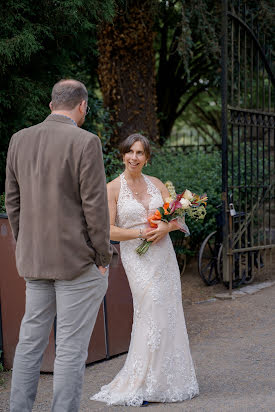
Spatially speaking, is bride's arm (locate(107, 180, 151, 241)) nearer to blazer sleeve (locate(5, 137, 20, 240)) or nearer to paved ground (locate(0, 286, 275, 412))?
blazer sleeve (locate(5, 137, 20, 240))

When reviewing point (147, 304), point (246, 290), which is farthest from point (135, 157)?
point (246, 290)

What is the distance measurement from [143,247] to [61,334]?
130cm

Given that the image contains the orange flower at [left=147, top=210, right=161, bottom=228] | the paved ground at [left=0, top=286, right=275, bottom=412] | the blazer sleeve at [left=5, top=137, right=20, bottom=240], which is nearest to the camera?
the blazer sleeve at [left=5, top=137, right=20, bottom=240]

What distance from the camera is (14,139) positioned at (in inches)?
123

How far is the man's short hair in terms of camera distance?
10.00 ft

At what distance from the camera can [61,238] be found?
2.98 m

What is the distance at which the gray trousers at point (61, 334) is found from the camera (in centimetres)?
301

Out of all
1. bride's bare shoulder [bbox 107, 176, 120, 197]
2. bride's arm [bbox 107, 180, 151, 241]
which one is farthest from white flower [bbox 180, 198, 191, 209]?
bride's bare shoulder [bbox 107, 176, 120, 197]

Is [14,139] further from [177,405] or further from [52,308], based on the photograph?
[177,405]

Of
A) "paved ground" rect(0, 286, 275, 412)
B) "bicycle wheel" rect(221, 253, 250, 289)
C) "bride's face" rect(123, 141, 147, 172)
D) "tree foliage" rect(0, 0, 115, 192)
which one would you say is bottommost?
"paved ground" rect(0, 286, 275, 412)

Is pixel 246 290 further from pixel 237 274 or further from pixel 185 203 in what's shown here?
pixel 185 203

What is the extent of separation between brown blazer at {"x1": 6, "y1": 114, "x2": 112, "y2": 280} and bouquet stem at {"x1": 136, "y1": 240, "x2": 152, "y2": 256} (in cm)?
113

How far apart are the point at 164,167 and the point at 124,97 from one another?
1.54 metres

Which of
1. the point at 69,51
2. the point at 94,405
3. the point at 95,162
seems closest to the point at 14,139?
the point at 95,162
